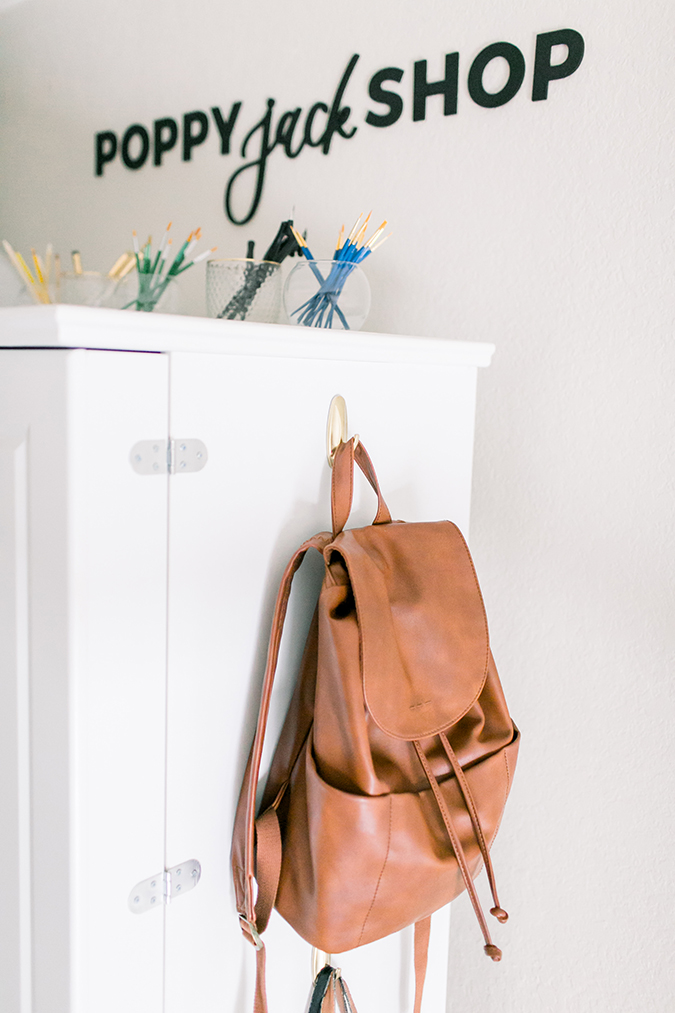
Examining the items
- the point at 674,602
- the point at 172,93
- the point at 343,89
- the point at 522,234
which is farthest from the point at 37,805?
the point at 172,93

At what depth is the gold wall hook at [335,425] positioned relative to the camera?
802 mm

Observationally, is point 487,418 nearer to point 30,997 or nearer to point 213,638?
point 213,638

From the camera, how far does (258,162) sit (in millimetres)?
1320

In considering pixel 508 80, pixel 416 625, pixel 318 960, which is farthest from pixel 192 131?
pixel 318 960

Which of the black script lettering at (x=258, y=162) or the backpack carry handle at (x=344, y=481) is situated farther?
the black script lettering at (x=258, y=162)

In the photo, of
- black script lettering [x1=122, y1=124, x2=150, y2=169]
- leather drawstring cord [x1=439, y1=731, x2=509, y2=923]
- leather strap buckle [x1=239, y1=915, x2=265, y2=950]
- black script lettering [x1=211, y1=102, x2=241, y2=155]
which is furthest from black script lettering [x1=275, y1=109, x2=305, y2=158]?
leather strap buckle [x1=239, y1=915, x2=265, y2=950]

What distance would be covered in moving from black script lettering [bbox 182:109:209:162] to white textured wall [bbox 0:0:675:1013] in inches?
4.8

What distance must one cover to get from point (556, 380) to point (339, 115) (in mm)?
526

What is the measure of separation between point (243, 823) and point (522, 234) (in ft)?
2.64

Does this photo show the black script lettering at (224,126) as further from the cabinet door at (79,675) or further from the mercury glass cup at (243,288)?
the cabinet door at (79,675)

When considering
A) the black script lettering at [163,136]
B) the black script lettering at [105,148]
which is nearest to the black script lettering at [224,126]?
the black script lettering at [163,136]

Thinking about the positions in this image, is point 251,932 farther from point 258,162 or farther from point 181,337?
point 258,162

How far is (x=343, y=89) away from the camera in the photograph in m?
1.20

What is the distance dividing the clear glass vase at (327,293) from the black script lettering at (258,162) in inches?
15.5
